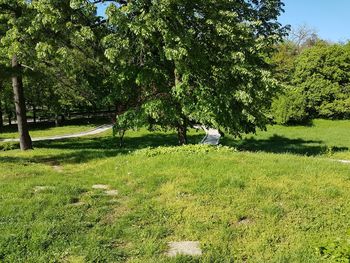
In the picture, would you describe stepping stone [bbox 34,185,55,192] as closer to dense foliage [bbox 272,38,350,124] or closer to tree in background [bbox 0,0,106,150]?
tree in background [bbox 0,0,106,150]

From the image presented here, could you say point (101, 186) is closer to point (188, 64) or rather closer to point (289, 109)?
point (188, 64)

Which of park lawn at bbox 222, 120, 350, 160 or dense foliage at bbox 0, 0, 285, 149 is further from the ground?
dense foliage at bbox 0, 0, 285, 149

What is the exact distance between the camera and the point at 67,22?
44.1ft

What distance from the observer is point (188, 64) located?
13344 millimetres

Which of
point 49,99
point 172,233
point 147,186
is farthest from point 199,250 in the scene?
point 49,99

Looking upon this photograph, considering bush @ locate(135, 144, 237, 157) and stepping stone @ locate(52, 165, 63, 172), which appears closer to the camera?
bush @ locate(135, 144, 237, 157)

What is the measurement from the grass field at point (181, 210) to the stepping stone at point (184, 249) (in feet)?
0.36

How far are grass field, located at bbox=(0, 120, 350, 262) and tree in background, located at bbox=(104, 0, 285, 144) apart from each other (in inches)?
126

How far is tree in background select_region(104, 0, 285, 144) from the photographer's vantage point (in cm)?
1249

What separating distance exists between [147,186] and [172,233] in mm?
2152

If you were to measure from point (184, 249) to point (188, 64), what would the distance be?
8460 millimetres

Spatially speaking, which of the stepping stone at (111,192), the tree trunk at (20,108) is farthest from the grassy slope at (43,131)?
the stepping stone at (111,192)

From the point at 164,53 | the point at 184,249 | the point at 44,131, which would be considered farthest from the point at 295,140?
the point at 184,249

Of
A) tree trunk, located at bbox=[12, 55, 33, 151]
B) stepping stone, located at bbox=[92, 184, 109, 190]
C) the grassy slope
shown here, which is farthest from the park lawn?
the grassy slope
